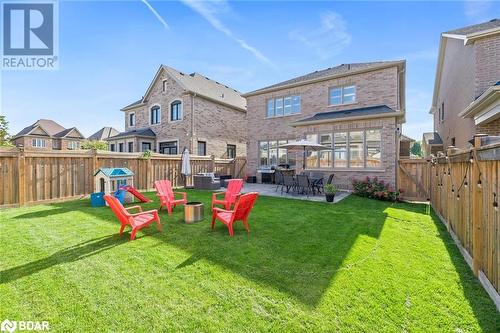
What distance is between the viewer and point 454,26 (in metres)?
14.1

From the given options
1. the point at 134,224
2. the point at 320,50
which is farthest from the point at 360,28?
the point at 134,224

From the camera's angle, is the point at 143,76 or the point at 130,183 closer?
the point at 130,183

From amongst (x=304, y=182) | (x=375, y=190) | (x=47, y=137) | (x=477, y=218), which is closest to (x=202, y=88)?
(x=304, y=182)

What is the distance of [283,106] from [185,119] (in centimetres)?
822

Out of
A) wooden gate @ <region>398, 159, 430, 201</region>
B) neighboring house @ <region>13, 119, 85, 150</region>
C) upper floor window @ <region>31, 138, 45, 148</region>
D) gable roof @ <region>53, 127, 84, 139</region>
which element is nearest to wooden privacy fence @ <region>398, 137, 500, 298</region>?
wooden gate @ <region>398, 159, 430, 201</region>

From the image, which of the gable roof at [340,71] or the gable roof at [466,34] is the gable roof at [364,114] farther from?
the gable roof at [466,34]

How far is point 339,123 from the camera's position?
482 inches

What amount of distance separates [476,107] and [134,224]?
11151 millimetres

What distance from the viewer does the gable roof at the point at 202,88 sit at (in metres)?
19.5

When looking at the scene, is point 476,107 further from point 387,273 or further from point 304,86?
point 304,86

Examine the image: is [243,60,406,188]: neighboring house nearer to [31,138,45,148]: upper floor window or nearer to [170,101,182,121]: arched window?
[170,101,182,121]: arched window

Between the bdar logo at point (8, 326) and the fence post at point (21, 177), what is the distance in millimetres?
7740

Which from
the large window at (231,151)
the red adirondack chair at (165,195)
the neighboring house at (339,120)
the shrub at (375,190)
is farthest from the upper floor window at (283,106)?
the red adirondack chair at (165,195)

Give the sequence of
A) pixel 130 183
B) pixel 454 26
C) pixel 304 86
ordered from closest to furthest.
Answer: pixel 130 183
pixel 454 26
pixel 304 86
